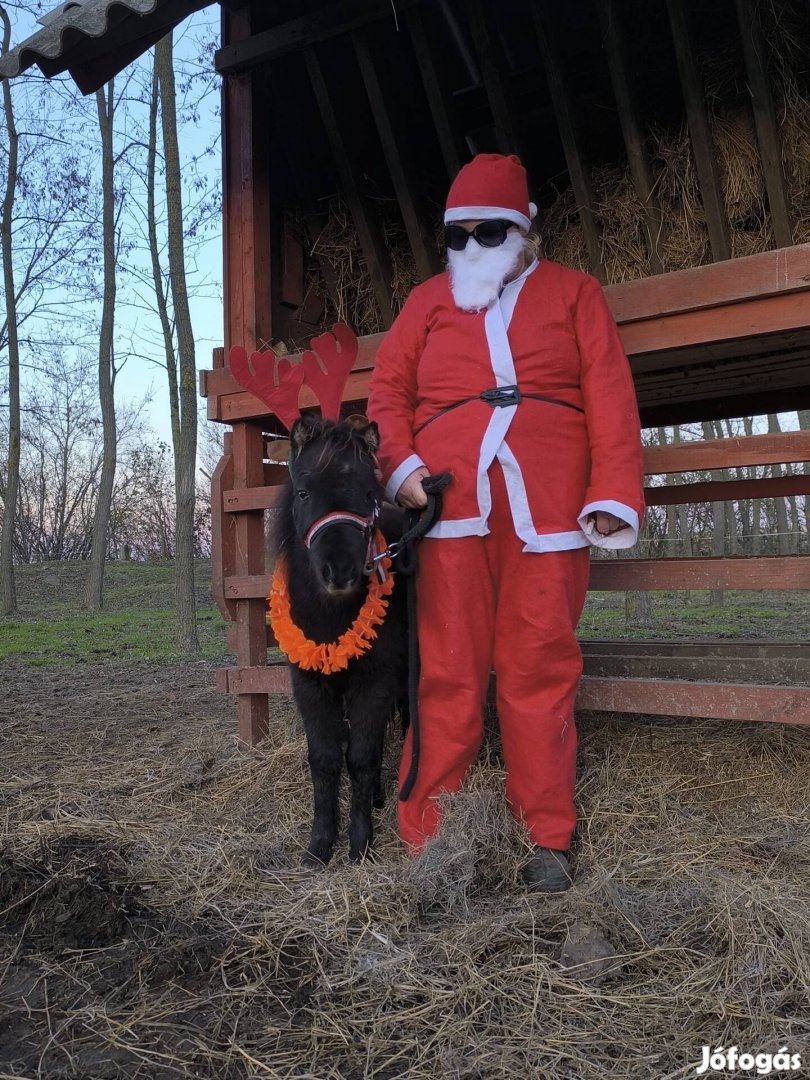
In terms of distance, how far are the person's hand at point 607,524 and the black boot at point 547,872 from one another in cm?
108

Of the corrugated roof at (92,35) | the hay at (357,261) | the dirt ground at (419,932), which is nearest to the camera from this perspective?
the dirt ground at (419,932)

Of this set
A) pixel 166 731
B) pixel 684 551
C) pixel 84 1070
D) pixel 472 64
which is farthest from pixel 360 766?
pixel 684 551

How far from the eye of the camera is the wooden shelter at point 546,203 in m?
3.50

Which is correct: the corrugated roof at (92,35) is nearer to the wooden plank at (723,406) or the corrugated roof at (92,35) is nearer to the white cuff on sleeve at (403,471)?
the white cuff on sleeve at (403,471)

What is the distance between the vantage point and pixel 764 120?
3.65 metres

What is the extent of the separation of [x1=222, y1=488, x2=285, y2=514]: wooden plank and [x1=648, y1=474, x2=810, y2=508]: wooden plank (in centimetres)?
206

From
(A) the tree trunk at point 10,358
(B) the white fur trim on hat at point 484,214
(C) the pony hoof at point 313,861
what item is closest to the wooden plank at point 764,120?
(B) the white fur trim on hat at point 484,214

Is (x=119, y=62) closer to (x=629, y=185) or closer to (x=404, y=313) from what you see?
(x=404, y=313)

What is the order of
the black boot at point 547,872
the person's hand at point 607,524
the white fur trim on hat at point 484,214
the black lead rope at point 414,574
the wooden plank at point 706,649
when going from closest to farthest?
the black boot at point 547,872 < the person's hand at point 607,524 < the black lead rope at point 414,574 < the white fur trim on hat at point 484,214 < the wooden plank at point 706,649

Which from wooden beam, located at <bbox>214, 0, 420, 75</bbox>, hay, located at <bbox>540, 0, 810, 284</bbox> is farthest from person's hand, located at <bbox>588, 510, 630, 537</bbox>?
wooden beam, located at <bbox>214, 0, 420, 75</bbox>

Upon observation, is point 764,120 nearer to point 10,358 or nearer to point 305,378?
point 305,378

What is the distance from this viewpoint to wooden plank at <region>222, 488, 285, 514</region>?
4422mm

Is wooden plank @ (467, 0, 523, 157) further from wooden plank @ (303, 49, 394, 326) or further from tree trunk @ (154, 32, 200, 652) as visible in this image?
tree trunk @ (154, 32, 200, 652)

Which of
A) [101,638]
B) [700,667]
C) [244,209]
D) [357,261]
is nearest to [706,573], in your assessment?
[700,667]
